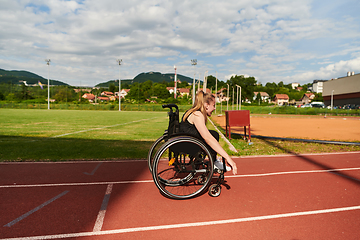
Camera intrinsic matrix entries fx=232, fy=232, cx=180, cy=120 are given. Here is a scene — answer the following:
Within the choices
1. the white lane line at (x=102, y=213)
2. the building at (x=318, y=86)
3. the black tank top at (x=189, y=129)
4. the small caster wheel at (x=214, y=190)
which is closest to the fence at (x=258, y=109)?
the small caster wheel at (x=214, y=190)

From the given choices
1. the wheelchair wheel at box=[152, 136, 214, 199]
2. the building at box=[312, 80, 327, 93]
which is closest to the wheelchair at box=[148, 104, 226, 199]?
the wheelchair wheel at box=[152, 136, 214, 199]

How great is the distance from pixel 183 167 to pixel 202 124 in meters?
0.71

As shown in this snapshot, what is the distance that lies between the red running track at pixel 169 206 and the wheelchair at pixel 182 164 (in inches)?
7.4

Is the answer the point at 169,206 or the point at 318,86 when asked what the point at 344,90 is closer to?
the point at 169,206

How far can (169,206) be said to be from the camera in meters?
3.14

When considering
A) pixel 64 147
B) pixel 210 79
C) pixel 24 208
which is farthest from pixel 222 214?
pixel 210 79

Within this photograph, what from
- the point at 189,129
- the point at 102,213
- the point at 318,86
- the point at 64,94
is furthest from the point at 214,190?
the point at 318,86

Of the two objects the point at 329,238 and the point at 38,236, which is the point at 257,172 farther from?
the point at 38,236

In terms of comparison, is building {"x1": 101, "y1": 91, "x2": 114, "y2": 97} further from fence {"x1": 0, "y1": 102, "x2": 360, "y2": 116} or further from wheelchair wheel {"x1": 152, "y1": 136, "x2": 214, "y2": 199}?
wheelchair wheel {"x1": 152, "y1": 136, "x2": 214, "y2": 199}

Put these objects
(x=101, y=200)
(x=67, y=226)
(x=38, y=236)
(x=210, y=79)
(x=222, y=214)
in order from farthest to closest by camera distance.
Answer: (x=210, y=79), (x=101, y=200), (x=222, y=214), (x=67, y=226), (x=38, y=236)

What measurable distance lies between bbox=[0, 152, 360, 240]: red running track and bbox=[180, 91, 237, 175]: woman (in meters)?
0.70

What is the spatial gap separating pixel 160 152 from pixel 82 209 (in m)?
1.25

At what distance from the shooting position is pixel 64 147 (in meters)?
7.08

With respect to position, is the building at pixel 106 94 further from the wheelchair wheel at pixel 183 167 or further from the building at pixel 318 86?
the wheelchair wheel at pixel 183 167
